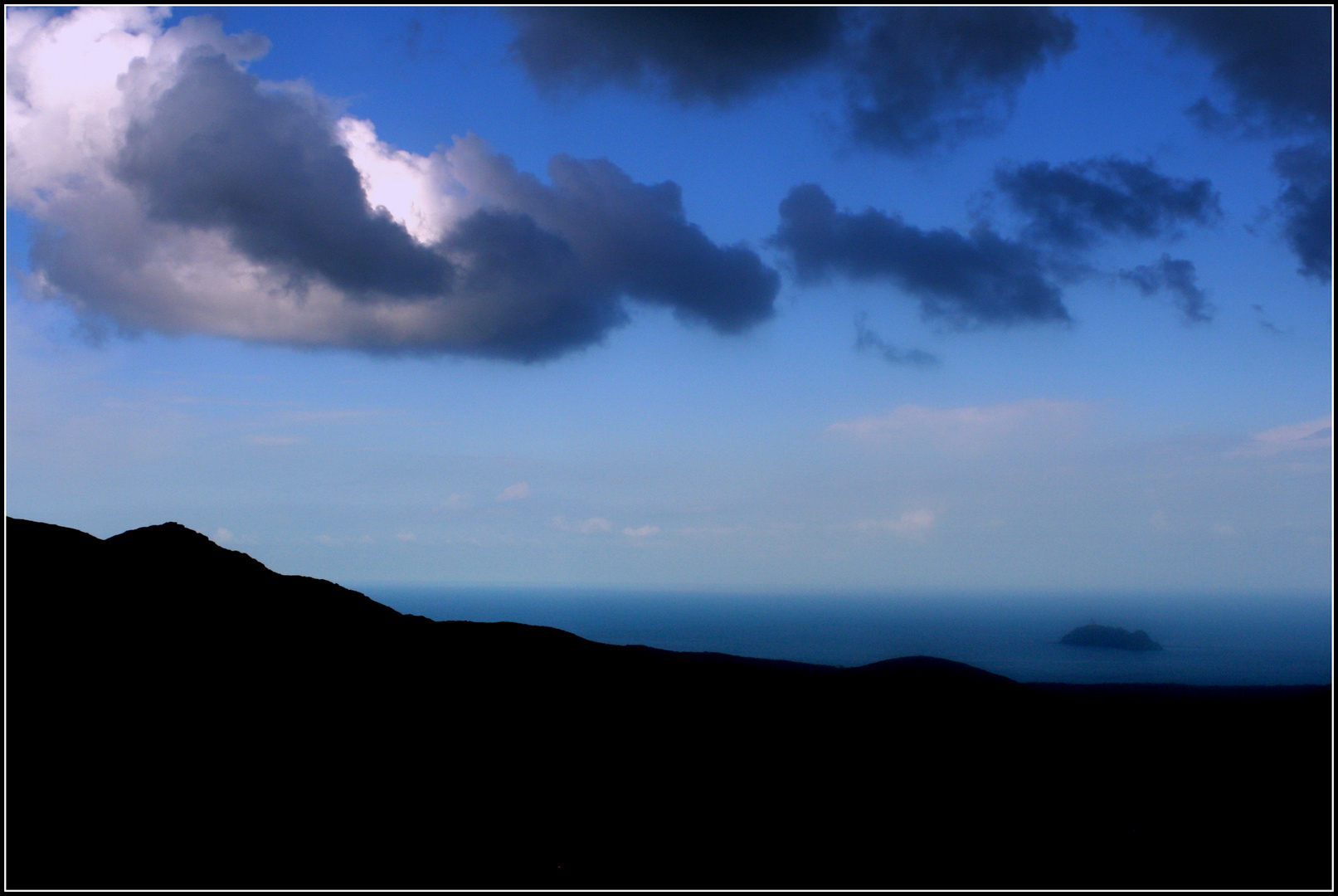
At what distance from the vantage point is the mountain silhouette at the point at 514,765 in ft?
58.7

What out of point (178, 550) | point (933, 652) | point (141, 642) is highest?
point (178, 550)

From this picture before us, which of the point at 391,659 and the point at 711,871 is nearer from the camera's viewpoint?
the point at 711,871

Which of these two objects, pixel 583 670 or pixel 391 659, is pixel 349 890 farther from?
pixel 583 670

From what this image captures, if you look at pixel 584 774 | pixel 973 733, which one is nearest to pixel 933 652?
pixel 973 733

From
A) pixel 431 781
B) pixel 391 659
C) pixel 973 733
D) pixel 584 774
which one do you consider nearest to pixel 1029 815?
pixel 973 733

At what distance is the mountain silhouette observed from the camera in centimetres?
1789

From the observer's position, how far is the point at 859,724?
30.3 meters

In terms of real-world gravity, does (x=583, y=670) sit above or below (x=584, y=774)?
above

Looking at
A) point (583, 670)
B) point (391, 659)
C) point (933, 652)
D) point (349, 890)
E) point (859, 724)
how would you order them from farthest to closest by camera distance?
1. point (933, 652)
2. point (583, 670)
3. point (859, 724)
4. point (391, 659)
5. point (349, 890)

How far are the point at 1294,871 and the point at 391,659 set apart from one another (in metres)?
28.2

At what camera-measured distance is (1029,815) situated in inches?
883

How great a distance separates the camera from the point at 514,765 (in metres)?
23.0

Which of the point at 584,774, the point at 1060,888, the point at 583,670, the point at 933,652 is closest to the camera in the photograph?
the point at 1060,888

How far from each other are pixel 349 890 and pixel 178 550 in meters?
22.7
